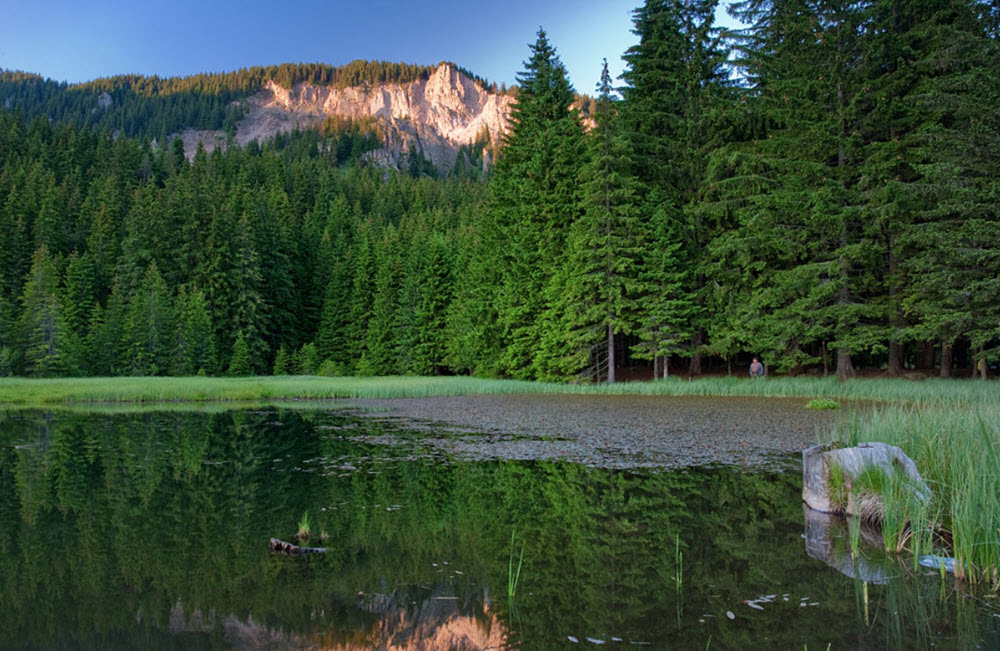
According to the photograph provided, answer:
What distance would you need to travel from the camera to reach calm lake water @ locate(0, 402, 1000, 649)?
4.28 m

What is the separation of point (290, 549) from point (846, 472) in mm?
6109

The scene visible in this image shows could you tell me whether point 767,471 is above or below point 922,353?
below

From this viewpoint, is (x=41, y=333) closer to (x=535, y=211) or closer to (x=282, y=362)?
(x=282, y=362)

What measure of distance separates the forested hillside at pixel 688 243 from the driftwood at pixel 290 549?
80.5 ft

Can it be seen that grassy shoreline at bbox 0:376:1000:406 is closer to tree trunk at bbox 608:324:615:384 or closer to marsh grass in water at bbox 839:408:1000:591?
tree trunk at bbox 608:324:615:384

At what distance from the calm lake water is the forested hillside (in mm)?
20026

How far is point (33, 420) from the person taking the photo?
1917 centimetres

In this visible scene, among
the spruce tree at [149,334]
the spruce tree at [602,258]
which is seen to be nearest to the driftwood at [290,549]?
the spruce tree at [602,258]

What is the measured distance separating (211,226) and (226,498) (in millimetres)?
51917

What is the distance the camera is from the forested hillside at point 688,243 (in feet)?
83.4

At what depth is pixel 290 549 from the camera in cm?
599

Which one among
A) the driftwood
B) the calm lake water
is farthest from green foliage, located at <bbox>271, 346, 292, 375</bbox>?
the driftwood

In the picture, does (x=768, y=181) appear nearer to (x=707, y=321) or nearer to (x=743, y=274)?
(x=743, y=274)

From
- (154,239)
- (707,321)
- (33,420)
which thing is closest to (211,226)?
(154,239)
